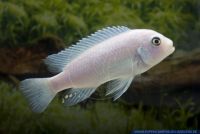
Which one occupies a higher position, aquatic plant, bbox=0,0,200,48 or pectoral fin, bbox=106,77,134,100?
aquatic plant, bbox=0,0,200,48

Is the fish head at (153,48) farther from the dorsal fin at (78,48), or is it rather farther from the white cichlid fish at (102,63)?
the dorsal fin at (78,48)

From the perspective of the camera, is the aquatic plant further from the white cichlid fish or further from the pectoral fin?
the pectoral fin

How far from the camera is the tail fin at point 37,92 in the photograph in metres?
2.50

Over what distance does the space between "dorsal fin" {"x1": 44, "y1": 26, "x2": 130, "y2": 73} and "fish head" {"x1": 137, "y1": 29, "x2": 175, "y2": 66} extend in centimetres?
13

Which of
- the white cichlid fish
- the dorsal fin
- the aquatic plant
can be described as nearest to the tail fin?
the white cichlid fish

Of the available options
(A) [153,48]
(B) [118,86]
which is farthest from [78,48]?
(A) [153,48]

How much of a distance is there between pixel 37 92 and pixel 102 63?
381 millimetres

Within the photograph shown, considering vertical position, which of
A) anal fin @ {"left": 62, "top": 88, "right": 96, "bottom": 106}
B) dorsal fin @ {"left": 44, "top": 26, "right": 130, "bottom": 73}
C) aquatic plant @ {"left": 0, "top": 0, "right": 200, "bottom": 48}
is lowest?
anal fin @ {"left": 62, "top": 88, "right": 96, "bottom": 106}

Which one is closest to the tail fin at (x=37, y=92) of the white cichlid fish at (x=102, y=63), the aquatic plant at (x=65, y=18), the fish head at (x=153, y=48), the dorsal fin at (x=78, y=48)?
the white cichlid fish at (x=102, y=63)

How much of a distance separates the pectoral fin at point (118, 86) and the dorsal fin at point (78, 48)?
239mm

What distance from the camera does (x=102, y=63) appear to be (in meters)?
2.54

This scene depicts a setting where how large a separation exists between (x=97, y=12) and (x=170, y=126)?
2.59ft

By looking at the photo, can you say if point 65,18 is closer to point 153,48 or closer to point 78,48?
point 78,48

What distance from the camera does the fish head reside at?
252cm
